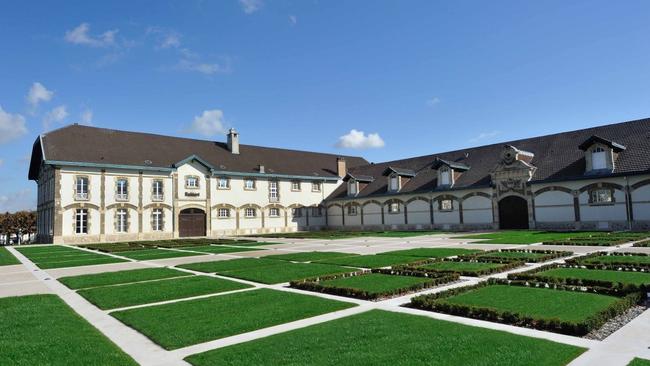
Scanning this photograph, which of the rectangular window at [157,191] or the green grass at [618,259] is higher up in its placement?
the rectangular window at [157,191]

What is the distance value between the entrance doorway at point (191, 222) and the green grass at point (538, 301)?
1401 inches

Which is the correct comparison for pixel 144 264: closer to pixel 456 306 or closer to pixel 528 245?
pixel 456 306

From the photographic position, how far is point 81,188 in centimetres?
3572

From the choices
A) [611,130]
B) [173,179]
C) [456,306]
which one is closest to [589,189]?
[611,130]

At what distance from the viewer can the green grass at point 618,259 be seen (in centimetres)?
1285

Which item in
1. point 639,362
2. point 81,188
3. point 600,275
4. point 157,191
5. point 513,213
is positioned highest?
point 81,188

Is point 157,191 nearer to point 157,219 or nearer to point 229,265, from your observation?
point 157,219

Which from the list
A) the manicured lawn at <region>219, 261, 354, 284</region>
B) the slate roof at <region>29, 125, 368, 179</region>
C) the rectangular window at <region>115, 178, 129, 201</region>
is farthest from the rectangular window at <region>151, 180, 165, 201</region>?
the manicured lawn at <region>219, 261, 354, 284</region>

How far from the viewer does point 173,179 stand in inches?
1601

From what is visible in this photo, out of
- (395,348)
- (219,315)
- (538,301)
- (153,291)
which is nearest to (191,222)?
(153,291)

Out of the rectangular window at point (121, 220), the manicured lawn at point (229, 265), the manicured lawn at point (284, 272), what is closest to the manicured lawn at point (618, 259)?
the manicured lawn at point (284, 272)

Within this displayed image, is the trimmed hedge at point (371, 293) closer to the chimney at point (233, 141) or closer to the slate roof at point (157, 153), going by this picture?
the slate roof at point (157, 153)

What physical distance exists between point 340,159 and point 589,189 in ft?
98.0

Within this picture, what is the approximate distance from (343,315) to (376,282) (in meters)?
3.20
